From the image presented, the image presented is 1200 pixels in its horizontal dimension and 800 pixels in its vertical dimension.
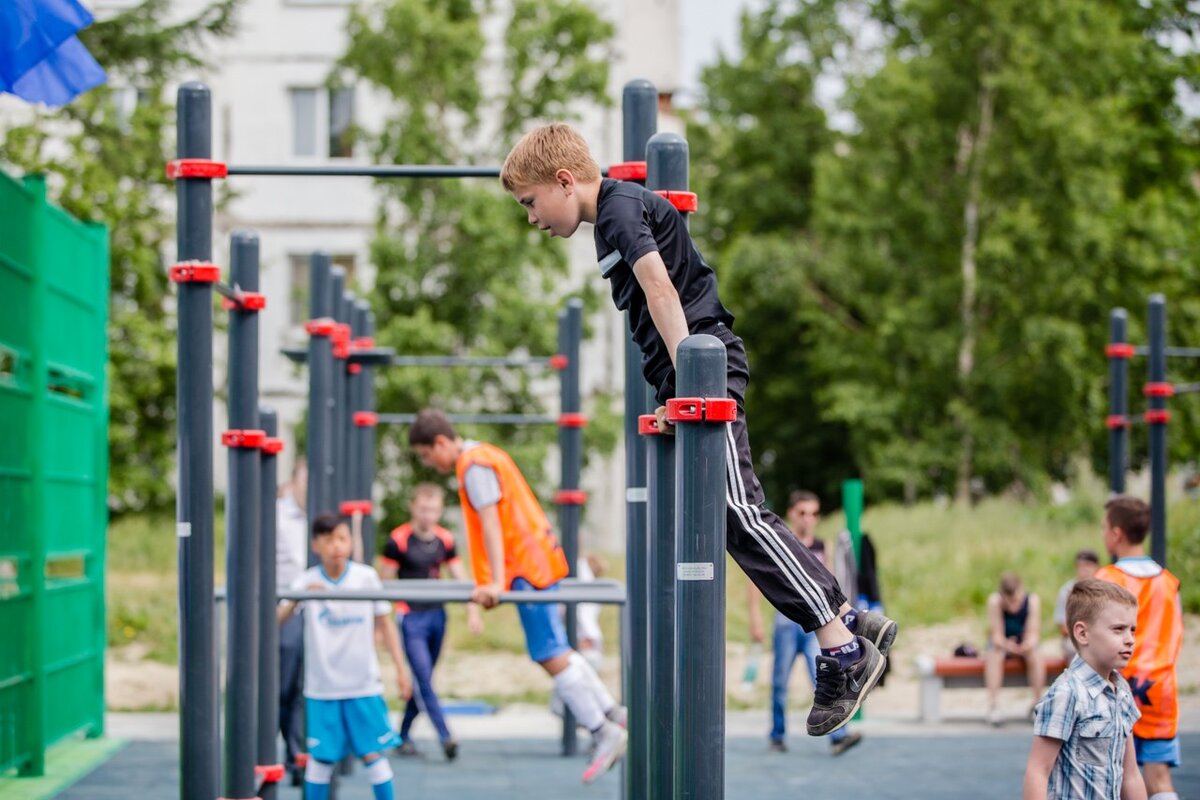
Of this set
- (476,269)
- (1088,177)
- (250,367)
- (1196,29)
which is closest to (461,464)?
(250,367)

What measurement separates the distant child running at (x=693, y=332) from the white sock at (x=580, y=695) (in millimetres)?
2851

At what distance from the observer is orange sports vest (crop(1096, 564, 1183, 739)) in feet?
18.9

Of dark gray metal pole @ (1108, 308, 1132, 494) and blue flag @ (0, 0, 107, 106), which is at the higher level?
blue flag @ (0, 0, 107, 106)

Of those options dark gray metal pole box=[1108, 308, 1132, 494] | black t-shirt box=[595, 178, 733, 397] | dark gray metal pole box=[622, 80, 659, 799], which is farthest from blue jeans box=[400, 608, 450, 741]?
black t-shirt box=[595, 178, 733, 397]

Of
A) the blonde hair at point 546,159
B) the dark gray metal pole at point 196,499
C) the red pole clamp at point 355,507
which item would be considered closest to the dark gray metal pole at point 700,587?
the blonde hair at point 546,159

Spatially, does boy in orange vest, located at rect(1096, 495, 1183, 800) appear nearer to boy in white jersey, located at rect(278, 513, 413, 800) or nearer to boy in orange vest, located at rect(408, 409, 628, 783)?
boy in orange vest, located at rect(408, 409, 628, 783)

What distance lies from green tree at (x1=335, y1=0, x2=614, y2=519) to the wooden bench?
9975mm

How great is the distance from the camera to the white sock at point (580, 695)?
267 inches

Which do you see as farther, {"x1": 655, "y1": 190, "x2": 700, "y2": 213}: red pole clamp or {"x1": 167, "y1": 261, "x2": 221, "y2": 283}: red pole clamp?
{"x1": 167, "y1": 261, "x2": 221, "y2": 283}: red pole clamp

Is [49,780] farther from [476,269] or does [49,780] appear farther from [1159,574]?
[476,269]

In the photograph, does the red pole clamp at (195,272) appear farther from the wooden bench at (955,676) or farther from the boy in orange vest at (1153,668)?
the wooden bench at (955,676)

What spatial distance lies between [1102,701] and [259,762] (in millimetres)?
3387

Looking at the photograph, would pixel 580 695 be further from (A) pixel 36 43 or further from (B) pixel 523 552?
(A) pixel 36 43

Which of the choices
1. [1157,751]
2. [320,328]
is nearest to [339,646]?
[320,328]
